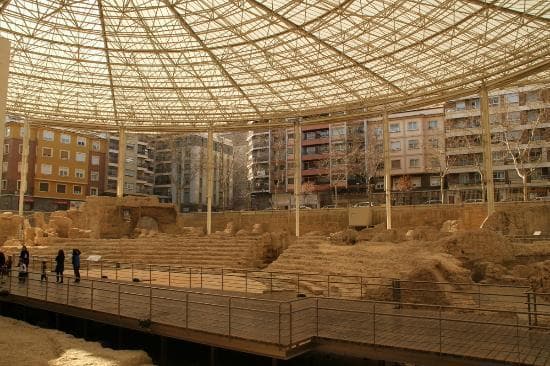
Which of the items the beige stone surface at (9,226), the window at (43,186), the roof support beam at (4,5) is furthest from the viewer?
the window at (43,186)

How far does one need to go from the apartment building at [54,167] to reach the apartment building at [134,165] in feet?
12.0

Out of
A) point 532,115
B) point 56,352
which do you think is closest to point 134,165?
point 532,115

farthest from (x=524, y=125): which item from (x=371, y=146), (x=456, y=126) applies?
(x=371, y=146)

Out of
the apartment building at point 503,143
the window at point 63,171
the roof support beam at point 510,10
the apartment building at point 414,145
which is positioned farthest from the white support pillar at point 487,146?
the window at point 63,171

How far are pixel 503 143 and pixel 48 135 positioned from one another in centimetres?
6031

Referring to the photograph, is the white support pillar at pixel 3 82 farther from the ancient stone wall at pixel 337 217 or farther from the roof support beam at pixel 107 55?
the ancient stone wall at pixel 337 217

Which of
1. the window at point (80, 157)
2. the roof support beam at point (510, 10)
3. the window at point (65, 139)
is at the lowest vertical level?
the window at point (80, 157)

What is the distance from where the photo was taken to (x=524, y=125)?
53969mm

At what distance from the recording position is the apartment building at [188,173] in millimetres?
86812

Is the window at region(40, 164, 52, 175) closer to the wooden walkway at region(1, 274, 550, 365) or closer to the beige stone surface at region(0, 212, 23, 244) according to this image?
the beige stone surface at region(0, 212, 23, 244)

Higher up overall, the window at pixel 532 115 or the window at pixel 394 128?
the window at pixel 394 128

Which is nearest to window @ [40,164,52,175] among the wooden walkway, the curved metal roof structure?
the curved metal roof structure

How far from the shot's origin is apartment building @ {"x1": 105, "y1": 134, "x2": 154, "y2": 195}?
82000 mm

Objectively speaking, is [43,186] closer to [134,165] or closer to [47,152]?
[47,152]
